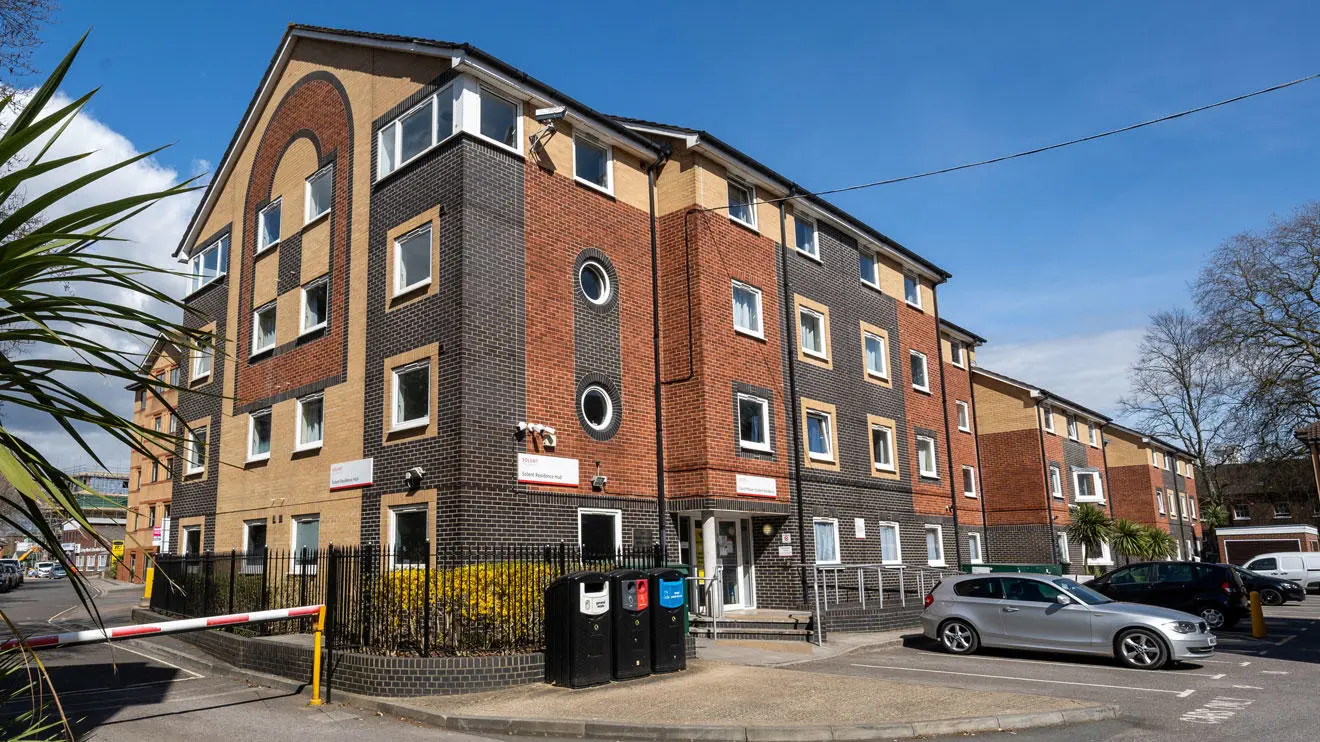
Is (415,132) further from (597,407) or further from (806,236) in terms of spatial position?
(806,236)

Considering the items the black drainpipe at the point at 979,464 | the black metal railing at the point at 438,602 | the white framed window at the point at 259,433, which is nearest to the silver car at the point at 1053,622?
the black metal railing at the point at 438,602

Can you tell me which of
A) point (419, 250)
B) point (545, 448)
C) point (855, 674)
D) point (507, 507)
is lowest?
point (855, 674)

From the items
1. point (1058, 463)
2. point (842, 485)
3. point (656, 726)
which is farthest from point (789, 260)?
point (1058, 463)

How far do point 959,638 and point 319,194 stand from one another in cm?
1643

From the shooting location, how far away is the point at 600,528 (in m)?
17.2

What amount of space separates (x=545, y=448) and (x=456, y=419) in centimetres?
190

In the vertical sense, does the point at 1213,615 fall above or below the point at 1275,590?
above

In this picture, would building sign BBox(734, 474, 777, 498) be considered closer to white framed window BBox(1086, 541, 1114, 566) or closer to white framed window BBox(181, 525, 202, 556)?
white framed window BBox(181, 525, 202, 556)

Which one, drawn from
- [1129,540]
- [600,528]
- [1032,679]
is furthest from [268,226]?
[1129,540]

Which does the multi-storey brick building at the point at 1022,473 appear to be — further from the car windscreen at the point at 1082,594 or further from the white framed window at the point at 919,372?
the car windscreen at the point at 1082,594

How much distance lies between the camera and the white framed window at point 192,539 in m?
22.5

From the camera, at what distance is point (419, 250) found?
17172 millimetres

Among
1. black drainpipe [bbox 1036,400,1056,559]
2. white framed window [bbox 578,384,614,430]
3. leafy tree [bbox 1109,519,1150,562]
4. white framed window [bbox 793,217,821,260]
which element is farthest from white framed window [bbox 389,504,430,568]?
leafy tree [bbox 1109,519,1150,562]

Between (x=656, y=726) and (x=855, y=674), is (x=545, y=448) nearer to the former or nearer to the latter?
(x=855, y=674)
